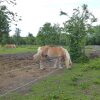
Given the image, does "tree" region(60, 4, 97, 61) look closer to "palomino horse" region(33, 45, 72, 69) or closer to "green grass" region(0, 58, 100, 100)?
"palomino horse" region(33, 45, 72, 69)

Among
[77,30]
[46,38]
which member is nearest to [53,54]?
[77,30]

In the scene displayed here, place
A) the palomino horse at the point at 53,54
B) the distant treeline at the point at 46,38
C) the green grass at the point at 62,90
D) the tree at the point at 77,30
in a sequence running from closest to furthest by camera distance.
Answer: the green grass at the point at 62,90, the palomino horse at the point at 53,54, the tree at the point at 77,30, the distant treeline at the point at 46,38

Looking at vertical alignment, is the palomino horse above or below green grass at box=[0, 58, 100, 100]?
above

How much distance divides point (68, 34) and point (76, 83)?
1236 cm

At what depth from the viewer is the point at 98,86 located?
492 inches

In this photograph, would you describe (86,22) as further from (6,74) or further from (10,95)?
(10,95)

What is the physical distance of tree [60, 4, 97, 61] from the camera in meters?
24.3

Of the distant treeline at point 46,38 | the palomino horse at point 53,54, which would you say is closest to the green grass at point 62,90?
the palomino horse at point 53,54

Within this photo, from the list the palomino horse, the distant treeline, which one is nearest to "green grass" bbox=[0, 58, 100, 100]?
the palomino horse

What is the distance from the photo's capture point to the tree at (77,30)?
24288 mm

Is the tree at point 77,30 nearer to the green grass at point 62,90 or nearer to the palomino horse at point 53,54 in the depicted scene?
the palomino horse at point 53,54

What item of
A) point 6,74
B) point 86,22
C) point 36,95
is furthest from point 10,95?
point 86,22

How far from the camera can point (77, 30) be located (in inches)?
984

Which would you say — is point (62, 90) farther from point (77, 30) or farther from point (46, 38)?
point (46, 38)
